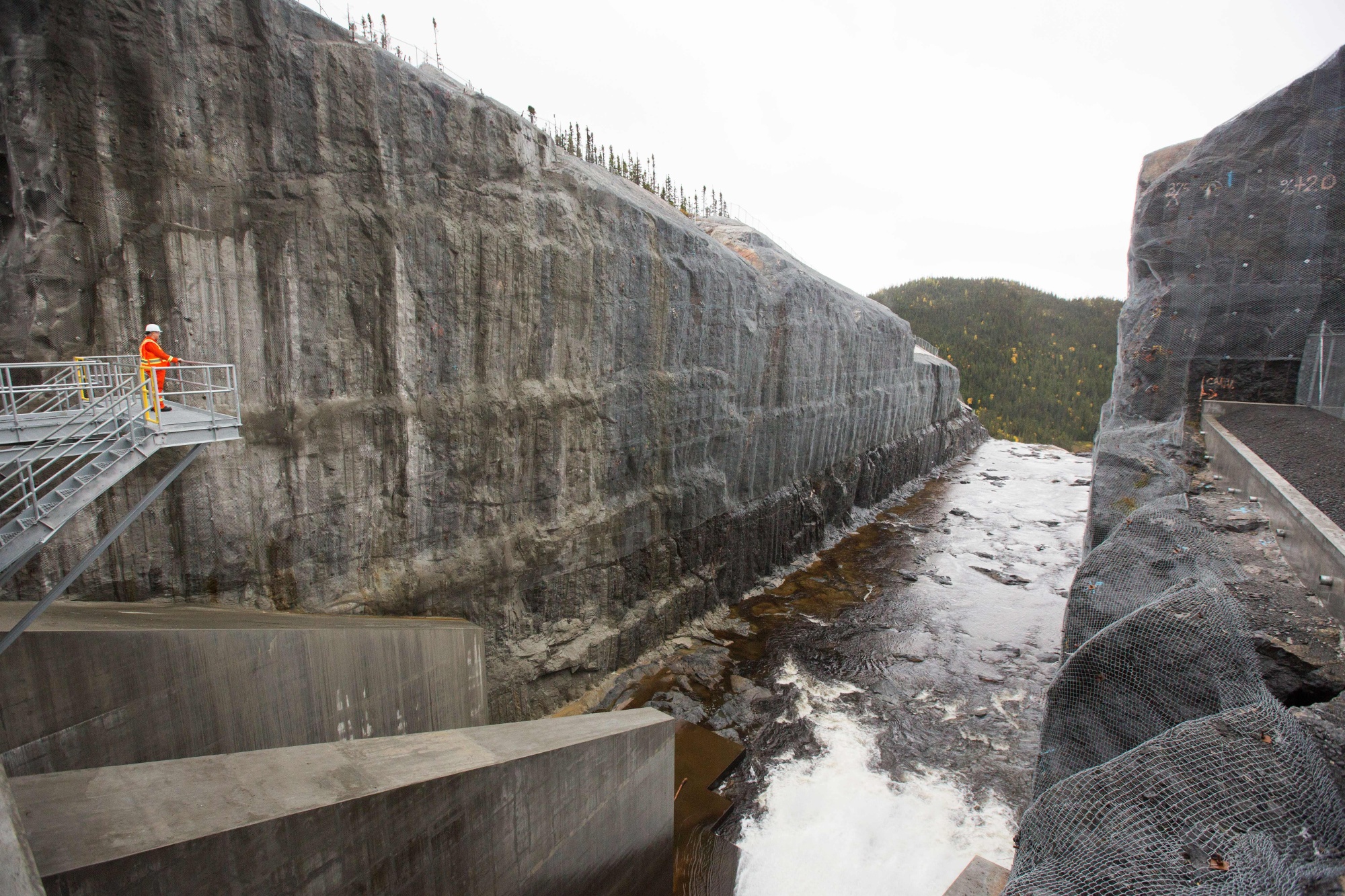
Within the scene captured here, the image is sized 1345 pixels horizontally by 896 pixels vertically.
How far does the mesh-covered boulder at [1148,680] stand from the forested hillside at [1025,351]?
42.4 meters

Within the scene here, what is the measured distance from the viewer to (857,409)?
2611 cm

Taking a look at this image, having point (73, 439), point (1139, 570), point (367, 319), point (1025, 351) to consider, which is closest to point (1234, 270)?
point (1139, 570)

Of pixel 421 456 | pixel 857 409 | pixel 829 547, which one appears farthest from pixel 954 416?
pixel 421 456

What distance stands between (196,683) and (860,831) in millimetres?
8558

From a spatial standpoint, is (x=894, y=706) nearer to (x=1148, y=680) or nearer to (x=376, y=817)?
(x=1148, y=680)

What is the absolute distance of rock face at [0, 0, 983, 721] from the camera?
7.34 m

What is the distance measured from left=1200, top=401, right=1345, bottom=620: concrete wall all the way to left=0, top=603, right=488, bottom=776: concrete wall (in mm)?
10026

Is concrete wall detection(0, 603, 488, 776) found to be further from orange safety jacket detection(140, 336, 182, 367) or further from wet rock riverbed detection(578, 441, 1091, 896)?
wet rock riverbed detection(578, 441, 1091, 896)

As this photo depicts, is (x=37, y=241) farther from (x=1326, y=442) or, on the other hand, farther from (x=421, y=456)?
(x=1326, y=442)

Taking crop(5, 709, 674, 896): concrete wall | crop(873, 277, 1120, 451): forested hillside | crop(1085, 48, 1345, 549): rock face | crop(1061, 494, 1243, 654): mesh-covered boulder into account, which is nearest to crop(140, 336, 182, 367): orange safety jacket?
crop(5, 709, 674, 896): concrete wall

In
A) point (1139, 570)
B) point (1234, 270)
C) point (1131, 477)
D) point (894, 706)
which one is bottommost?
point (894, 706)

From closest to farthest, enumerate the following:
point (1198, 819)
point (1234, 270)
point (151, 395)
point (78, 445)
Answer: point (1198, 819), point (78, 445), point (151, 395), point (1234, 270)

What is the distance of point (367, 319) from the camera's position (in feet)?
31.1

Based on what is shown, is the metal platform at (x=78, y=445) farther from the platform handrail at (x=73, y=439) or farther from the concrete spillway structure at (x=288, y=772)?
the concrete spillway structure at (x=288, y=772)
